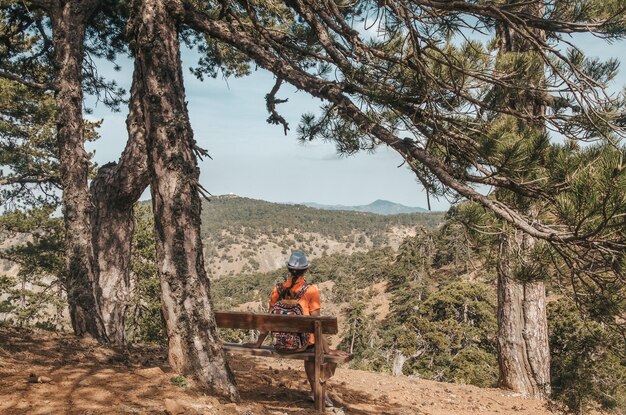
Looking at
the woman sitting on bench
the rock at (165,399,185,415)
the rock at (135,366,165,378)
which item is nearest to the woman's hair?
the woman sitting on bench

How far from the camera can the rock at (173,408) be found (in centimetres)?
322

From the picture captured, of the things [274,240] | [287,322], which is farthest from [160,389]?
[274,240]

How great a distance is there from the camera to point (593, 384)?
12508 mm

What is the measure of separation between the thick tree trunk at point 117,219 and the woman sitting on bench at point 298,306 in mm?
2832

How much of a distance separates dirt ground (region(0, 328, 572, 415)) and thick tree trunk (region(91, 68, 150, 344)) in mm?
820

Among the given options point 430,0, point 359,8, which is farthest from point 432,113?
point 359,8

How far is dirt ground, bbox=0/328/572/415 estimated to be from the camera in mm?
3305

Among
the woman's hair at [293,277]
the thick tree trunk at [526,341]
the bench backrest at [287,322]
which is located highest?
the woman's hair at [293,277]

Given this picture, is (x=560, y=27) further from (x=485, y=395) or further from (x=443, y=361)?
(x=443, y=361)

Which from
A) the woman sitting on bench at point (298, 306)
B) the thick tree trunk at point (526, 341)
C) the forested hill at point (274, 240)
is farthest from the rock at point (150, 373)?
the forested hill at point (274, 240)

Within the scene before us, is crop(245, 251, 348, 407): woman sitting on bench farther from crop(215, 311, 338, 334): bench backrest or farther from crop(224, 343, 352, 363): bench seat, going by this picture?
crop(215, 311, 338, 334): bench backrest

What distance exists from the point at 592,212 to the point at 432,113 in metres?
1.46

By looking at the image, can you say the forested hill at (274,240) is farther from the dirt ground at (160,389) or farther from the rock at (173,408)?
the rock at (173,408)

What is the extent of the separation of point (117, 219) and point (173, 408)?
4.22m
